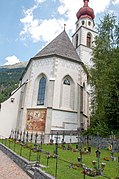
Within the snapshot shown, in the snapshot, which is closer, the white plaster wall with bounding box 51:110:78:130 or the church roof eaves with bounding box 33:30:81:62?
the white plaster wall with bounding box 51:110:78:130

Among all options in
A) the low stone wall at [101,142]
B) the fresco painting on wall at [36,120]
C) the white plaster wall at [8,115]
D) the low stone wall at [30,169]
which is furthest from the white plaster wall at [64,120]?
the low stone wall at [30,169]

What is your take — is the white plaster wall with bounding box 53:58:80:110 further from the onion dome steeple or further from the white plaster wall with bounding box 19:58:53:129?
the onion dome steeple

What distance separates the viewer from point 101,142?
14953mm

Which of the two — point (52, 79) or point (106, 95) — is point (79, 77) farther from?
point (106, 95)

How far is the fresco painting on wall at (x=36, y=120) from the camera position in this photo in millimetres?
19688

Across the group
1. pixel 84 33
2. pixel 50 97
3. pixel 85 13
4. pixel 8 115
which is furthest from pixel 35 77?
pixel 85 13

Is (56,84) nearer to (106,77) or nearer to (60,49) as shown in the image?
(60,49)

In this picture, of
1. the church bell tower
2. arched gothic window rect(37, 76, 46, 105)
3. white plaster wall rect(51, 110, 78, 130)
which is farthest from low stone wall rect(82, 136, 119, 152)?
the church bell tower

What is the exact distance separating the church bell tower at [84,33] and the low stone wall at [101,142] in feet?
75.8

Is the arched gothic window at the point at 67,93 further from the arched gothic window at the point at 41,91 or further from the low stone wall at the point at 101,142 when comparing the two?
the low stone wall at the point at 101,142

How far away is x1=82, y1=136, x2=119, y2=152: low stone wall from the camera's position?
1303 cm

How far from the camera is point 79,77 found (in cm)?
2317

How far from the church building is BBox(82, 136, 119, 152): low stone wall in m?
3.83

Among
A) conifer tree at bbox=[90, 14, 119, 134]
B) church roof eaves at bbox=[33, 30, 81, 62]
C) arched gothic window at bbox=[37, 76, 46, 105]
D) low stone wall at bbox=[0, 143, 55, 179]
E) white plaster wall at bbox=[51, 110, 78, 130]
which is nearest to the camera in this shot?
low stone wall at bbox=[0, 143, 55, 179]
